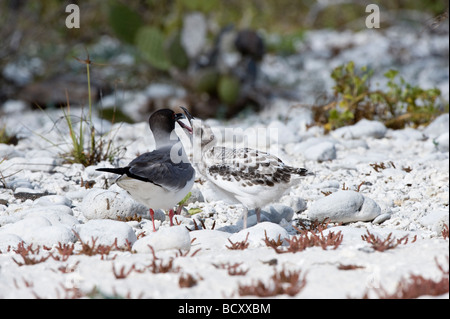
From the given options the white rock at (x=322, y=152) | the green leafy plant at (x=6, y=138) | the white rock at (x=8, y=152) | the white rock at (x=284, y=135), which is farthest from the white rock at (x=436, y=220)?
the green leafy plant at (x=6, y=138)

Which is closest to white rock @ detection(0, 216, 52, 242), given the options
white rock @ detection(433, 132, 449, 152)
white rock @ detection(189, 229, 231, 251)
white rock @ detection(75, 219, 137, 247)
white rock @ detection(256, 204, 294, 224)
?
white rock @ detection(75, 219, 137, 247)

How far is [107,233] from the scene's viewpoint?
3.78 meters

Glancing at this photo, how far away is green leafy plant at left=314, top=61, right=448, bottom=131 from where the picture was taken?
7.20 m

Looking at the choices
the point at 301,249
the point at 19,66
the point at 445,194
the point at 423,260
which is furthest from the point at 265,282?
the point at 19,66

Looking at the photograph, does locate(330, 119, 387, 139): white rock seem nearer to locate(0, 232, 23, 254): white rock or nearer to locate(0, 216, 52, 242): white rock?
locate(0, 216, 52, 242): white rock

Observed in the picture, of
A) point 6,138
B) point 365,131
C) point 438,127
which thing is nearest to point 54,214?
point 6,138

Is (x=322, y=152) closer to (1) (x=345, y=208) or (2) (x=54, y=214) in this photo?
(1) (x=345, y=208)

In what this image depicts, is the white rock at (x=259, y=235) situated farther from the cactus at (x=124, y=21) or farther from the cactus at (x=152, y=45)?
the cactus at (x=124, y=21)

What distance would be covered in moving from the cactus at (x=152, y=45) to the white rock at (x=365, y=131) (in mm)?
4589

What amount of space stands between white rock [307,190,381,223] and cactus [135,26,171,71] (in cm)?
668

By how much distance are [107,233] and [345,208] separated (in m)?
1.79

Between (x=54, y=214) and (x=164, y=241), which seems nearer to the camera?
(x=164, y=241)
